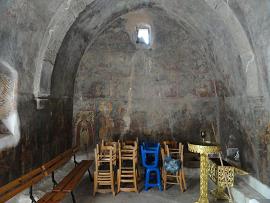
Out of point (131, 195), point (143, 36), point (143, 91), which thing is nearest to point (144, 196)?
point (131, 195)

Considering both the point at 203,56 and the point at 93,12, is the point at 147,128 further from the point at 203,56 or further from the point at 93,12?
the point at 93,12

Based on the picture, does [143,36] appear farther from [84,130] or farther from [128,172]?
[128,172]

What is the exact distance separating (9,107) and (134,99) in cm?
390

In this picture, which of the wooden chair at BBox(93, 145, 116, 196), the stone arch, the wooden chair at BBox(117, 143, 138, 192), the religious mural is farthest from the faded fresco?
the wooden chair at BBox(93, 145, 116, 196)

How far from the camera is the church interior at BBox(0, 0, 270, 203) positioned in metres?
4.46

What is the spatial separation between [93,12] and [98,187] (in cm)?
411

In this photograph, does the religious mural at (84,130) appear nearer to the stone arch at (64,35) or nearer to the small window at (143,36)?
the stone arch at (64,35)

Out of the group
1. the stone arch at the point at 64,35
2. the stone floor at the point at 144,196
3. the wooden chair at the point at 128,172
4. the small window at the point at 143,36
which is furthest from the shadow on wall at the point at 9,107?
the small window at the point at 143,36

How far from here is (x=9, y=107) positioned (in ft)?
14.7

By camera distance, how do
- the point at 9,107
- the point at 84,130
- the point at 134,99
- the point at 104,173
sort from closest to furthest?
the point at 9,107, the point at 104,173, the point at 84,130, the point at 134,99

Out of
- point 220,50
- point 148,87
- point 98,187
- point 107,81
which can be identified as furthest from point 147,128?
point 220,50

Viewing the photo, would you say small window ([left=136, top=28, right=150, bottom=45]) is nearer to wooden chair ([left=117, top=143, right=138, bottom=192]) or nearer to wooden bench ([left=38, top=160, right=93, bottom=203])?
wooden chair ([left=117, top=143, right=138, bottom=192])

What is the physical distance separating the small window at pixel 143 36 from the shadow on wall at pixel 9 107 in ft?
13.5

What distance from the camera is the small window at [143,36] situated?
7672mm
